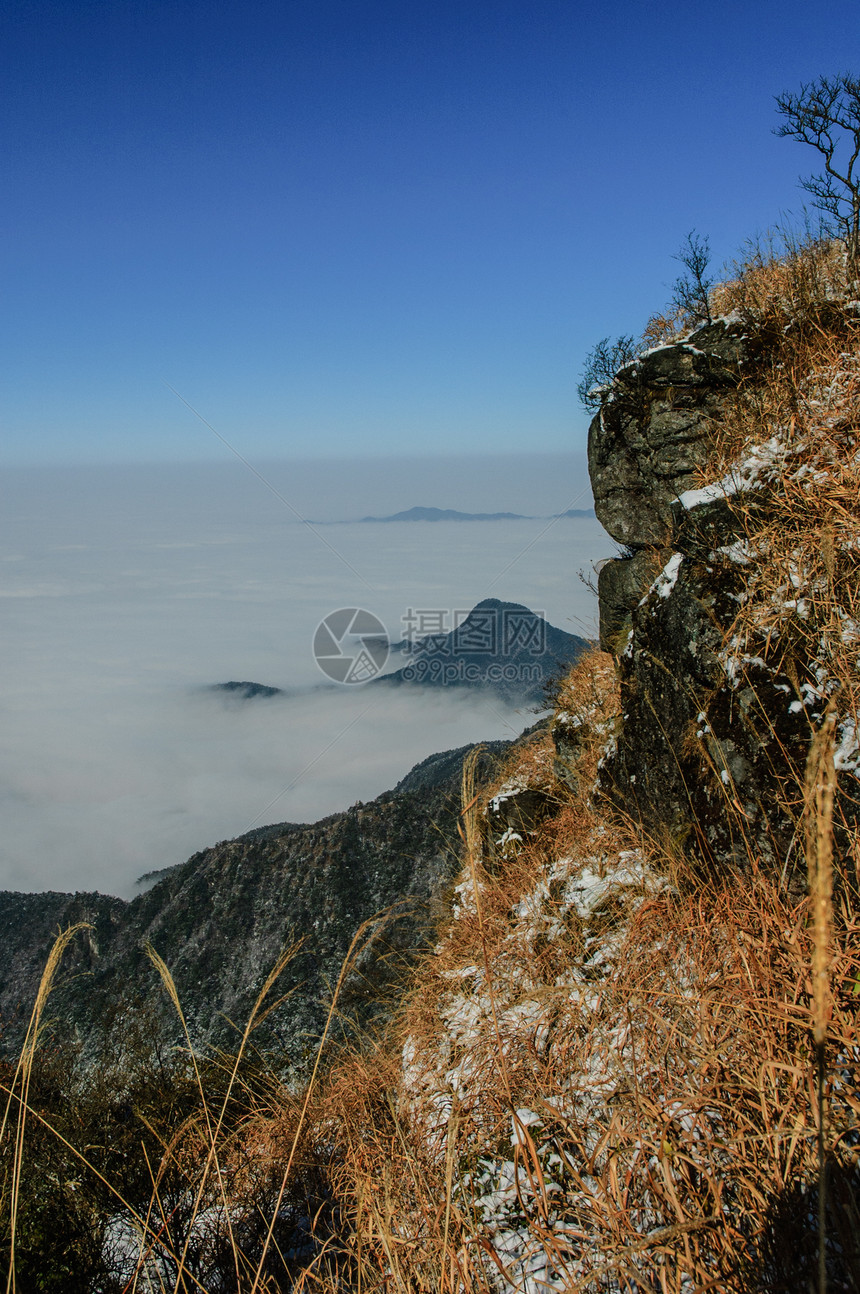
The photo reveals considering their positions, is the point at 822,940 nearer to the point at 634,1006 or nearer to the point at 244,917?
the point at 634,1006

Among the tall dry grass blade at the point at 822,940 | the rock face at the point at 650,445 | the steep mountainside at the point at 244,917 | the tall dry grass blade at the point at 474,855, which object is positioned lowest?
the steep mountainside at the point at 244,917

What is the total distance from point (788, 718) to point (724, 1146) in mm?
1898

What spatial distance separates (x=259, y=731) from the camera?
16362 cm

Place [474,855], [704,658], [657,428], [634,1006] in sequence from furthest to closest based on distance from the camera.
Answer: [657,428], [704,658], [634,1006], [474,855]

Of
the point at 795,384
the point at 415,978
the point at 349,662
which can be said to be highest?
the point at 795,384

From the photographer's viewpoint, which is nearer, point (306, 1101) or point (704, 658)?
point (306, 1101)

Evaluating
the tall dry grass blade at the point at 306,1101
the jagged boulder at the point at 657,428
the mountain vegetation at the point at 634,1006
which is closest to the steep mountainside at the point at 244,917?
the jagged boulder at the point at 657,428

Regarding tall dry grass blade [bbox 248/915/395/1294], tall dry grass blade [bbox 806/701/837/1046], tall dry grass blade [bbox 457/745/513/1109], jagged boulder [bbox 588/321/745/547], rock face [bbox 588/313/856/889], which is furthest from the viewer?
jagged boulder [bbox 588/321/745/547]

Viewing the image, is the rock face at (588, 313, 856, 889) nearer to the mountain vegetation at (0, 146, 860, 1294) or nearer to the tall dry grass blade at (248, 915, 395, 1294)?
the mountain vegetation at (0, 146, 860, 1294)

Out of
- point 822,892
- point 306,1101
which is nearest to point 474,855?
point 306,1101

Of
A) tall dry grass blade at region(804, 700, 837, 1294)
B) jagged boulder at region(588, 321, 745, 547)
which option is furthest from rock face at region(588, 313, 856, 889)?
tall dry grass blade at region(804, 700, 837, 1294)

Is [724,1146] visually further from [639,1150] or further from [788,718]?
→ [788,718]

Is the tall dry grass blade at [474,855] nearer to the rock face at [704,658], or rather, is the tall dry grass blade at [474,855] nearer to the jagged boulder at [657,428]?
the rock face at [704,658]

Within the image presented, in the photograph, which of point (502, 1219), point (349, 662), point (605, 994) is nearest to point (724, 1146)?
point (502, 1219)
